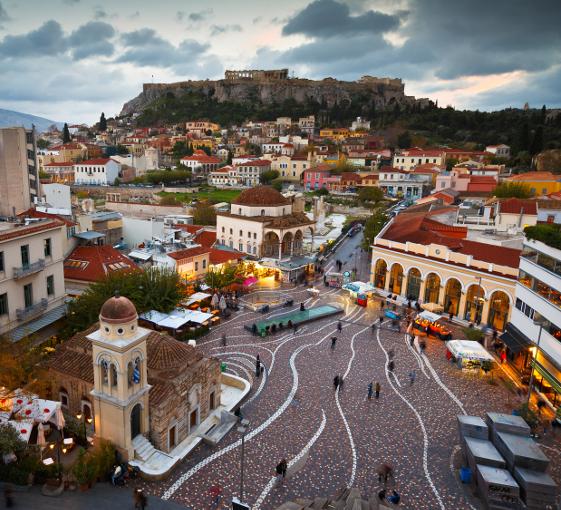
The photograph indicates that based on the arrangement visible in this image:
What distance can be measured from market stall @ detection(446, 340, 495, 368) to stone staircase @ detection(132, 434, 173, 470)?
15670 millimetres

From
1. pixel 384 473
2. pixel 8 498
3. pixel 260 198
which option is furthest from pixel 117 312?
pixel 260 198

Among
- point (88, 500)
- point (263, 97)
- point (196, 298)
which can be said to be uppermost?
point (263, 97)

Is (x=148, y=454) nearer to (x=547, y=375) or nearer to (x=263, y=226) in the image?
(x=547, y=375)

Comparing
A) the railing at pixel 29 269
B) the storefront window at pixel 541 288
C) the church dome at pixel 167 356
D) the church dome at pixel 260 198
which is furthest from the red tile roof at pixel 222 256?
the storefront window at pixel 541 288

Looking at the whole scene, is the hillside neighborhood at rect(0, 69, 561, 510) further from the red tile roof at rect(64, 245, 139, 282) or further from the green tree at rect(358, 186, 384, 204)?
the green tree at rect(358, 186, 384, 204)

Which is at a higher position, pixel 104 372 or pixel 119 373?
pixel 119 373

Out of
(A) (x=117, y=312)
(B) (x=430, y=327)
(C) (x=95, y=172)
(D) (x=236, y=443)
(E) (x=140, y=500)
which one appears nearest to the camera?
(E) (x=140, y=500)

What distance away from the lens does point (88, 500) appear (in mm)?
13797

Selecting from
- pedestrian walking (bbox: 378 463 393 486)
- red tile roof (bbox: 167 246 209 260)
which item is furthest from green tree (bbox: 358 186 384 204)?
pedestrian walking (bbox: 378 463 393 486)

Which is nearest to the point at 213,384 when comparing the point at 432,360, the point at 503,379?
the point at 432,360

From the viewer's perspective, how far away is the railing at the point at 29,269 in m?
22.2

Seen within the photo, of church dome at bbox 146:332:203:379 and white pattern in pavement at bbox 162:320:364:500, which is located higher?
church dome at bbox 146:332:203:379

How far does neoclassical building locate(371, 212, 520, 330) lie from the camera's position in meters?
29.3

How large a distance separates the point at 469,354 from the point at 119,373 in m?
17.5
